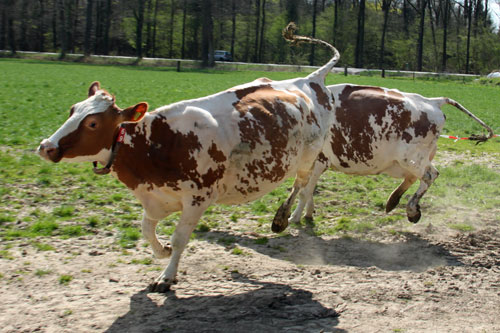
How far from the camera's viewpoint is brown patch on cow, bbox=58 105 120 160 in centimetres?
509

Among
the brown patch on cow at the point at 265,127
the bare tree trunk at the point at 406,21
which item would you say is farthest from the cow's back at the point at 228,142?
the bare tree trunk at the point at 406,21

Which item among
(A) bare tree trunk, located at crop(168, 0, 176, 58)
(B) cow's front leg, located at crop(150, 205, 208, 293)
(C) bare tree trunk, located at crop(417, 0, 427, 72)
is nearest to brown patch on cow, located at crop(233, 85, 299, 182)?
(B) cow's front leg, located at crop(150, 205, 208, 293)

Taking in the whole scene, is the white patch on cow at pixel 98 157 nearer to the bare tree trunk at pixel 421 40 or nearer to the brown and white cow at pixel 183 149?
the brown and white cow at pixel 183 149

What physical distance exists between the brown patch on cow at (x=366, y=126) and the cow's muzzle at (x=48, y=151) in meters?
4.49

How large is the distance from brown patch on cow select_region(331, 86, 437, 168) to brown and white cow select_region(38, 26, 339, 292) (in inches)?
87.8

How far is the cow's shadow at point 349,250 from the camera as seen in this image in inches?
267

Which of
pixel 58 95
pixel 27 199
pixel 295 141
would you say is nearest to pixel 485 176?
pixel 295 141

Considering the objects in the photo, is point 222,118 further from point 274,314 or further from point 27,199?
point 27,199

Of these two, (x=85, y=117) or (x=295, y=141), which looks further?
(x=295, y=141)

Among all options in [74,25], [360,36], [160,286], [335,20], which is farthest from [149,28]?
[160,286]

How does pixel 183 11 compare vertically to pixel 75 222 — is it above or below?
above

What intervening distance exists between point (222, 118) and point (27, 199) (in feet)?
13.0

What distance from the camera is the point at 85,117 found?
17.0 ft

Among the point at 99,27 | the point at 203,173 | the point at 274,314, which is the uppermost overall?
the point at 99,27
